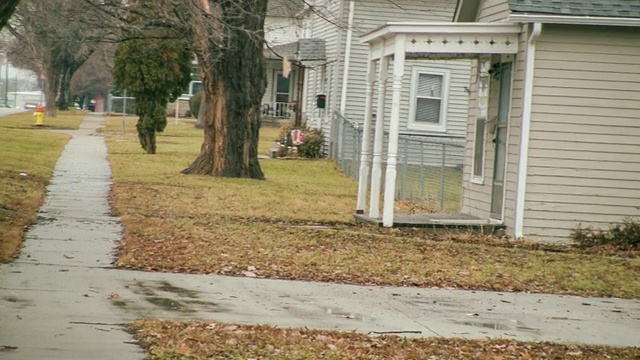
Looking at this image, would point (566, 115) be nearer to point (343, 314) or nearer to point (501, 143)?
point (501, 143)

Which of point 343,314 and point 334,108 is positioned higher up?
point 334,108

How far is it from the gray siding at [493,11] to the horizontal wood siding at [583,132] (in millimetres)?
1210

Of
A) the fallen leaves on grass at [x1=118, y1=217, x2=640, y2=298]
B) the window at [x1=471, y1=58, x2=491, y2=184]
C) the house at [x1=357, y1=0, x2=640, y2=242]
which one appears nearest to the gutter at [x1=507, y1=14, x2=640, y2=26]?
the house at [x1=357, y1=0, x2=640, y2=242]

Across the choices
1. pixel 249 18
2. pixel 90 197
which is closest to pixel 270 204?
pixel 90 197

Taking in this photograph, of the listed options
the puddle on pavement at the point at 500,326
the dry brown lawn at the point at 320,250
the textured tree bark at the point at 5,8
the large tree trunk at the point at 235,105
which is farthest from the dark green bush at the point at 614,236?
the large tree trunk at the point at 235,105

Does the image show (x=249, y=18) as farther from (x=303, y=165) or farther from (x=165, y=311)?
(x=165, y=311)

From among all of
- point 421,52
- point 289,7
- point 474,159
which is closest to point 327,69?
point 289,7

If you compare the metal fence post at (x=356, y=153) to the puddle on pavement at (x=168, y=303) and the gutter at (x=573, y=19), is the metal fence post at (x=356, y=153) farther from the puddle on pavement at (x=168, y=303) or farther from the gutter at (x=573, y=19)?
the puddle on pavement at (x=168, y=303)

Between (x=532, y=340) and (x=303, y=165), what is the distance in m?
24.6

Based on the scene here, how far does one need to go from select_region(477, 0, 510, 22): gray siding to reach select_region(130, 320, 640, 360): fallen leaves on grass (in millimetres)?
9297

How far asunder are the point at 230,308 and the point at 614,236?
8.20 metres

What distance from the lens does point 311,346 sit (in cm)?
842

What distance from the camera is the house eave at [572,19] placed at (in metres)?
16.2

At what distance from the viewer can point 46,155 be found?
3197 centimetres
